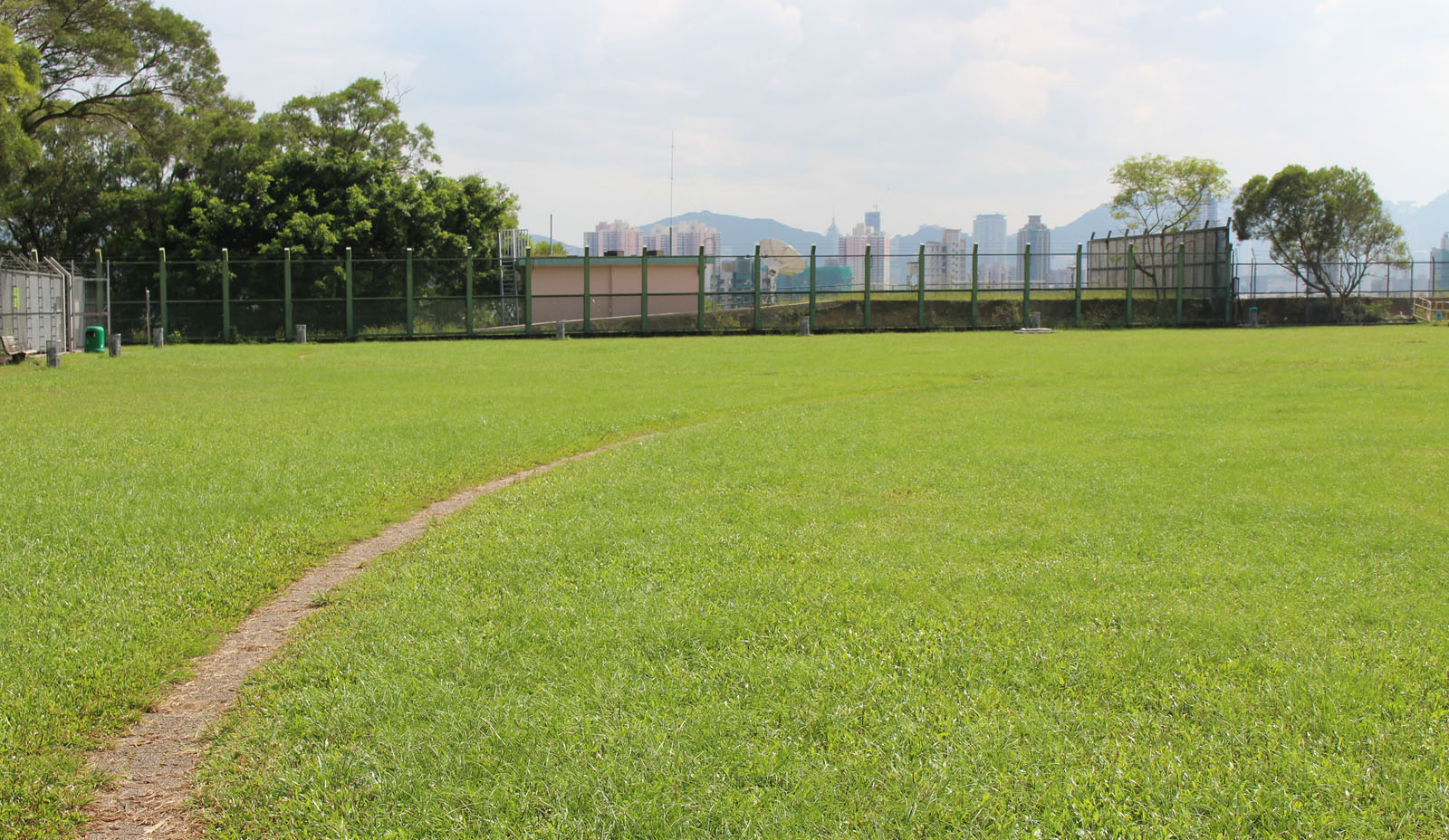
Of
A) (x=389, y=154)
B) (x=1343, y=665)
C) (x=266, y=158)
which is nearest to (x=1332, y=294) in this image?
(x=389, y=154)

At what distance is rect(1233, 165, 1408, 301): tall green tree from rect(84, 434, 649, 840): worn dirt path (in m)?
47.0

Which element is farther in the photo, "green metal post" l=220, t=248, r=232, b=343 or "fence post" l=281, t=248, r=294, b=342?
"fence post" l=281, t=248, r=294, b=342

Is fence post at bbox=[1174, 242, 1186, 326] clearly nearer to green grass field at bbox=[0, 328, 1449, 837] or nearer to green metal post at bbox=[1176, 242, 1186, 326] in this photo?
green metal post at bbox=[1176, 242, 1186, 326]

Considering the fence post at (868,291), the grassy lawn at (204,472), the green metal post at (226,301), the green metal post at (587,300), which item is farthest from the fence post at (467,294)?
the fence post at (868,291)

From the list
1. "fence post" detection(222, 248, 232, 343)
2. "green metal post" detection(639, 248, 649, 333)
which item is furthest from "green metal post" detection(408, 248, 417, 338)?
"green metal post" detection(639, 248, 649, 333)

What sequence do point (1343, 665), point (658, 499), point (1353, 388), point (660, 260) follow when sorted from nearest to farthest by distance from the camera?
point (1343, 665) → point (658, 499) → point (1353, 388) → point (660, 260)

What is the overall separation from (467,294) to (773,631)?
1333 inches

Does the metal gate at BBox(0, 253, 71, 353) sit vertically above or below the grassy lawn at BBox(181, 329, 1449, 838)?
above

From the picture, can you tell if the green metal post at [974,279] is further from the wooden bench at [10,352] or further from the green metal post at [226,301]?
the wooden bench at [10,352]

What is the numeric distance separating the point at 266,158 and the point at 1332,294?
43.6 m

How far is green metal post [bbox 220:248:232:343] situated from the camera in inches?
1389

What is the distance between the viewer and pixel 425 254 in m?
40.6

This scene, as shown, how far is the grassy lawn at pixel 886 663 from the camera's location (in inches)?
139

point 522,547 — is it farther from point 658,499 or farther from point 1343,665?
point 1343,665
